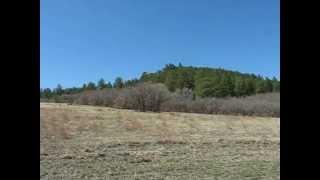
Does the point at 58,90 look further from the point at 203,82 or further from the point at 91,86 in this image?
the point at 203,82

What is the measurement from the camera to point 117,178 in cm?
761

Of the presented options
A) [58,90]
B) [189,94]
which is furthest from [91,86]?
[189,94]

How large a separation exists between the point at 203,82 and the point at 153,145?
507 cm

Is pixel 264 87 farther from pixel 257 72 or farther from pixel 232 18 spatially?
pixel 232 18

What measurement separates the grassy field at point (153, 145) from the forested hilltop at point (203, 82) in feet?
4.73

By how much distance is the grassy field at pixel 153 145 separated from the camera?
25.4 ft

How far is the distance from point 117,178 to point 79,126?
471 centimetres

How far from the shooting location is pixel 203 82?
15453 mm

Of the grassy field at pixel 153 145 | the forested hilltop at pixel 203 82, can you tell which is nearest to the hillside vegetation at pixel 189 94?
the forested hilltop at pixel 203 82

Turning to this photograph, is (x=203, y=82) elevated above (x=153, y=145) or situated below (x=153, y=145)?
above

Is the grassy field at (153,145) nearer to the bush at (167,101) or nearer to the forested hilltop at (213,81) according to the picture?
the bush at (167,101)

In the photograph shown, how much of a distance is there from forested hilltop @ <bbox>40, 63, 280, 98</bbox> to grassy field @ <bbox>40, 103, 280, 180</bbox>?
4.73 ft

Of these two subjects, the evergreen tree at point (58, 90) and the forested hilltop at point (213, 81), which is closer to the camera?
the evergreen tree at point (58, 90)

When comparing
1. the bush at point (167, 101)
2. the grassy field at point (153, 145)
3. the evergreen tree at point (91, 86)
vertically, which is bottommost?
the grassy field at point (153, 145)
